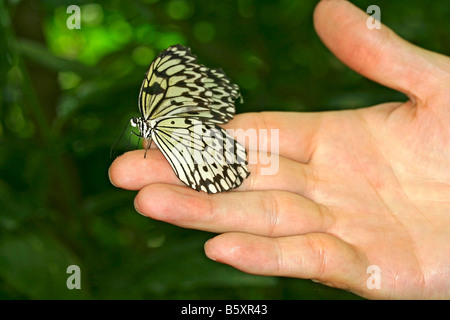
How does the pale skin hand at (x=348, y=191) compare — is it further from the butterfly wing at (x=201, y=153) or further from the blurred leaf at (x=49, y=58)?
the blurred leaf at (x=49, y=58)

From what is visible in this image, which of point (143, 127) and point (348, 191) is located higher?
point (143, 127)

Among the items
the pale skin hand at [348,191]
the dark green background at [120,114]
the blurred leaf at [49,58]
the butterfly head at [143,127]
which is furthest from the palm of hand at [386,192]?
the blurred leaf at [49,58]

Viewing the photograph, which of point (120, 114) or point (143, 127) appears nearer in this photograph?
point (143, 127)

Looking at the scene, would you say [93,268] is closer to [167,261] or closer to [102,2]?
[167,261]

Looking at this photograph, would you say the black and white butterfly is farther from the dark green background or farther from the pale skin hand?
the dark green background

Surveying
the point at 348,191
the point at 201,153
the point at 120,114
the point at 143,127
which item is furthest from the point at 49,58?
the point at 348,191

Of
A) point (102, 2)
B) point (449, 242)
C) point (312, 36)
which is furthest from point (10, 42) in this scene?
point (449, 242)

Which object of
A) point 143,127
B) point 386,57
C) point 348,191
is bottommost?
point 348,191

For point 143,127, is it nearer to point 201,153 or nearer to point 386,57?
point 201,153
